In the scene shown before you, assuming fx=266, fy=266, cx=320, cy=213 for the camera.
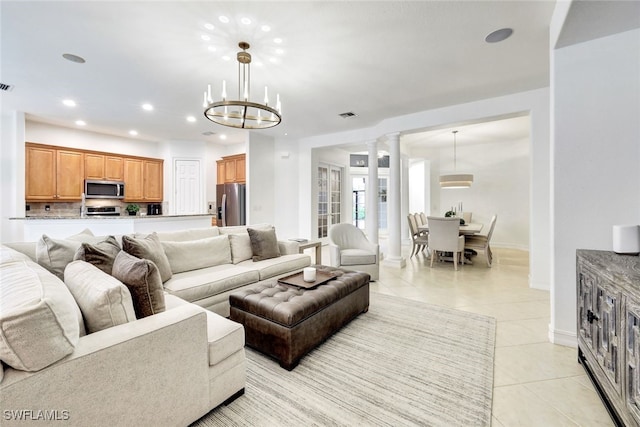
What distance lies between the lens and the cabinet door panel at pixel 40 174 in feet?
16.4

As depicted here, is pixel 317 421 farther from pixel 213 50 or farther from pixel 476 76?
pixel 476 76

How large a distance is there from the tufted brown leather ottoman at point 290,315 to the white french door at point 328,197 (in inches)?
176

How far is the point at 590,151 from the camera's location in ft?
7.23

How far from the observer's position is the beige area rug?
1548mm

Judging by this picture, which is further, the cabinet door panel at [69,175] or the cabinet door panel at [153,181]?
the cabinet door panel at [153,181]

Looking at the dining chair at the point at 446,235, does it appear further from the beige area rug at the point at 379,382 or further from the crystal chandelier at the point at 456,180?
the beige area rug at the point at 379,382

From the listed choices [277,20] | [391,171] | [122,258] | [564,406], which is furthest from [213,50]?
[564,406]

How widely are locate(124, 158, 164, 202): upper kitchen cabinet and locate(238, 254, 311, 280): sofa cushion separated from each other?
182 inches

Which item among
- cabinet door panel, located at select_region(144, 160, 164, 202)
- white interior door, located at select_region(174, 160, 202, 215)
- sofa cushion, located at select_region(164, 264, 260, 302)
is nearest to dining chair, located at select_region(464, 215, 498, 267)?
sofa cushion, located at select_region(164, 264, 260, 302)

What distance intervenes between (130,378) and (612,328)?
2.54 meters

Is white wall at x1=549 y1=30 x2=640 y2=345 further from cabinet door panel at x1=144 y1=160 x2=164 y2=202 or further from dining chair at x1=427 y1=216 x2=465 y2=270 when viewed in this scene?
cabinet door panel at x1=144 y1=160 x2=164 y2=202

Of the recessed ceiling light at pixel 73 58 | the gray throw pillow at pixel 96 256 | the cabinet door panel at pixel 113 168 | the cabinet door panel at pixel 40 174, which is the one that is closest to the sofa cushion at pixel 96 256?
the gray throw pillow at pixel 96 256

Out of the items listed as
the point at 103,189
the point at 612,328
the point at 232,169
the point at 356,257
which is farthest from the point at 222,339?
the point at 103,189

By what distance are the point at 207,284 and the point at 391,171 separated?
4.03 metres
